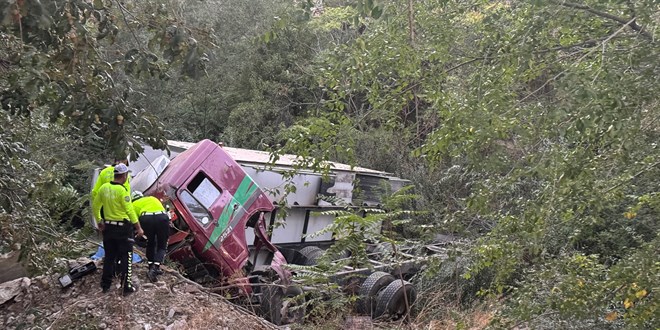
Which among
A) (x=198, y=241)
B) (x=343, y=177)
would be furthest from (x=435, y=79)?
(x=343, y=177)

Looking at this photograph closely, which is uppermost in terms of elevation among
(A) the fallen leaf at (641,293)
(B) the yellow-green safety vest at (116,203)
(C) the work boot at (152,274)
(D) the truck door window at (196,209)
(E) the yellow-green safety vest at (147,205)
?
(A) the fallen leaf at (641,293)

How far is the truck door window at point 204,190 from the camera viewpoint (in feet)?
31.5

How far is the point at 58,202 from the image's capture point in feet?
35.3

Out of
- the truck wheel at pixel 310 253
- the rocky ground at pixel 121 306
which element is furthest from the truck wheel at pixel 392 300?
the rocky ground at pixel 121 306

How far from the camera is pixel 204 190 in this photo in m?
9.70

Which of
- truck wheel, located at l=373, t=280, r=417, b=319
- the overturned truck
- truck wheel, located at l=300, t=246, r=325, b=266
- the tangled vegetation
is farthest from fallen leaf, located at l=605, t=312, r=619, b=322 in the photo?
truck wheel, located at l=300, t=246, r=325, b=266

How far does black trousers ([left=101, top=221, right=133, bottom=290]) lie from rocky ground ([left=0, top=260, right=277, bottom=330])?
21cm

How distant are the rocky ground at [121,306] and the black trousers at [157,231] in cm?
28

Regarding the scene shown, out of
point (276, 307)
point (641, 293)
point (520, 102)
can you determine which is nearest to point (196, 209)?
point (276, 307)

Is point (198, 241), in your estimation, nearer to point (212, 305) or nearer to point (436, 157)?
point (212, 305)

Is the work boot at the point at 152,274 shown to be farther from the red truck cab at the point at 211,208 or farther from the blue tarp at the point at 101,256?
the red truck cab at the point at 211,208

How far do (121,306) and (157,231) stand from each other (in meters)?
1.14

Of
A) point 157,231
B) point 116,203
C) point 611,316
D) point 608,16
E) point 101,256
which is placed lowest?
point 101,256

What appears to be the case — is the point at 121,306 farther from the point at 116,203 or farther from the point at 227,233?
the point at 227,233
